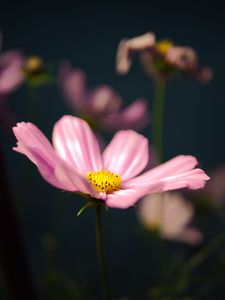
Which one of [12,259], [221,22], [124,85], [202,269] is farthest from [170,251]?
[12,259]

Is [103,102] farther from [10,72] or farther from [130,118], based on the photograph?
[10,72]

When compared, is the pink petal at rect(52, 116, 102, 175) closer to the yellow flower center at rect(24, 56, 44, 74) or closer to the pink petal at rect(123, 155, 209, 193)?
the pink petal at rect(123, 155, 209, 193)

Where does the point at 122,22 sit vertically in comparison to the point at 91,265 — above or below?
above

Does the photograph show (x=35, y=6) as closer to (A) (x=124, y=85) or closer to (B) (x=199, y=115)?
(A) (x=124, y=85)

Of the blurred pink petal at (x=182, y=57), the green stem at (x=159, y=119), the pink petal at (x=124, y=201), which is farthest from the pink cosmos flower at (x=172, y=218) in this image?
the pink petal at (x=124, y=201)

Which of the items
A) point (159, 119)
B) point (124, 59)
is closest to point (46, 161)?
Answer: point (124, 59)

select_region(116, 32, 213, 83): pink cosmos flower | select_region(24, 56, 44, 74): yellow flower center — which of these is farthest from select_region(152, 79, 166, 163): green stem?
select_region(24, 56, 44, 74): yellow flower center

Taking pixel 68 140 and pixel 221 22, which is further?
pixel 221 22
